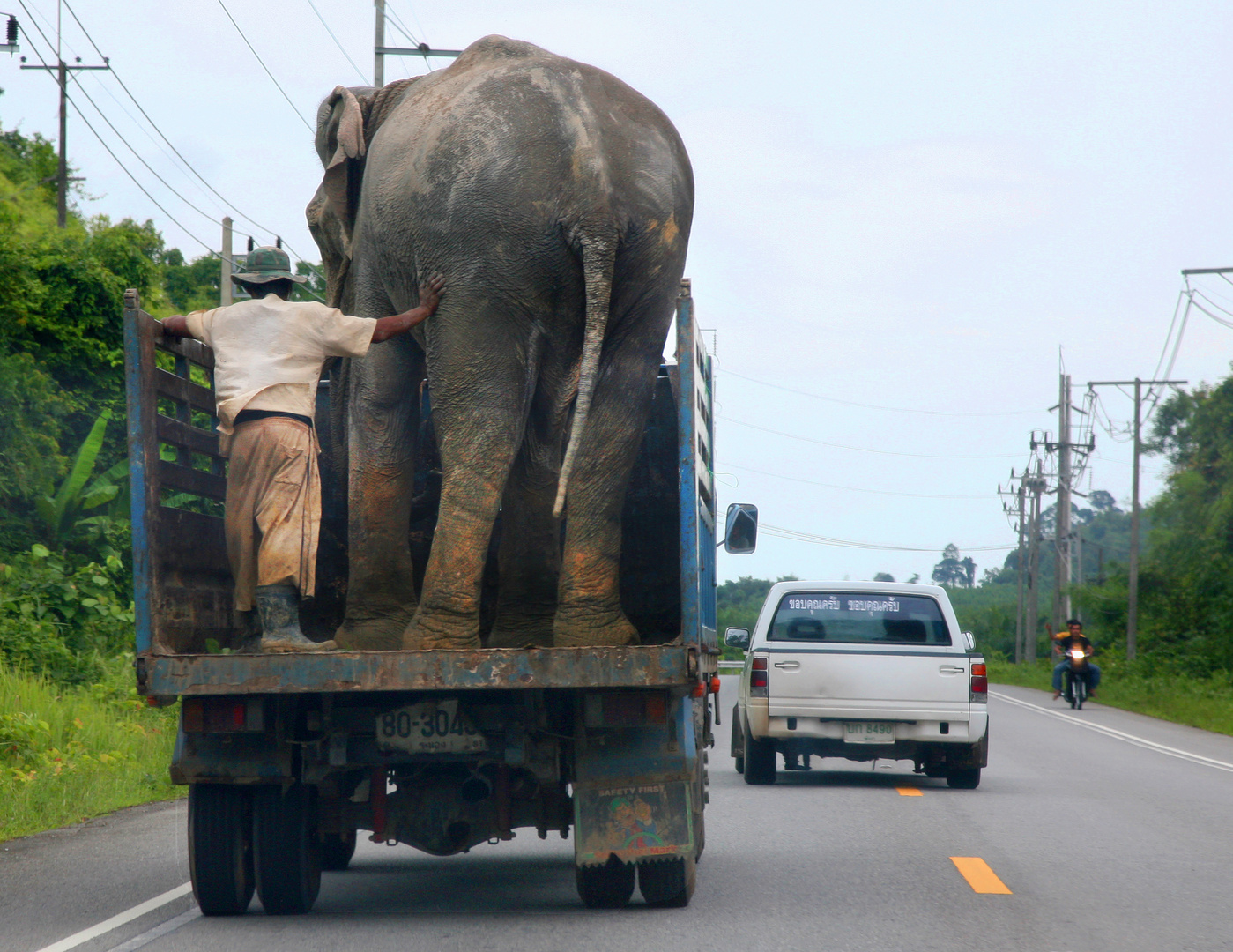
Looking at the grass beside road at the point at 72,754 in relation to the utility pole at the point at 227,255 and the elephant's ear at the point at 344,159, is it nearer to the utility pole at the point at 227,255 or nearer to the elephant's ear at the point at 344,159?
the elephant's ear at the point at 344,159

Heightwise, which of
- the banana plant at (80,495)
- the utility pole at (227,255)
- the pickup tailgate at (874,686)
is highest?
the utility pole at (227,255)

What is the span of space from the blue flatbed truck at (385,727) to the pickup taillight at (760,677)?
619 cm

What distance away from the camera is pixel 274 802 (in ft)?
22.7

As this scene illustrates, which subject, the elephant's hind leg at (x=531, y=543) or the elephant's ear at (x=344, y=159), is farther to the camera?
the elephant's ear at (x=344, y=159)

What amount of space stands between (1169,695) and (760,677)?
22599 mm

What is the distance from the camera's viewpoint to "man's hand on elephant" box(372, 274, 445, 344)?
6.68m

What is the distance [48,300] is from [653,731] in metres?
19.7

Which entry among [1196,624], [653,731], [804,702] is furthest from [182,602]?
[1196,624]

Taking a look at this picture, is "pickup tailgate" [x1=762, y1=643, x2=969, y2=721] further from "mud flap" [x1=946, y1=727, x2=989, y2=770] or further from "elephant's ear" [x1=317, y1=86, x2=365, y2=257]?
"elephant's ear" [x1=317, y1=86, x2=365, y2=257]

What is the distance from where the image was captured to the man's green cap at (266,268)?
6895mm

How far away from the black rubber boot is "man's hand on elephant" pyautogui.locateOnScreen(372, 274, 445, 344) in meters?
1.14

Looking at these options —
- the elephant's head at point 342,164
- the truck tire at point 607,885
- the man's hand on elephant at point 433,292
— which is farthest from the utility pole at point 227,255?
the truck tire at point 607,885

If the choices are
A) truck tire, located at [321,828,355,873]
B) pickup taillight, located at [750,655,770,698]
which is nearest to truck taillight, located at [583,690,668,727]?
truck tire, located at [321,828,355,873]

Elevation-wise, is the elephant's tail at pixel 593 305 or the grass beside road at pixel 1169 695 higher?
the elephant's tail at pixel 593 305
